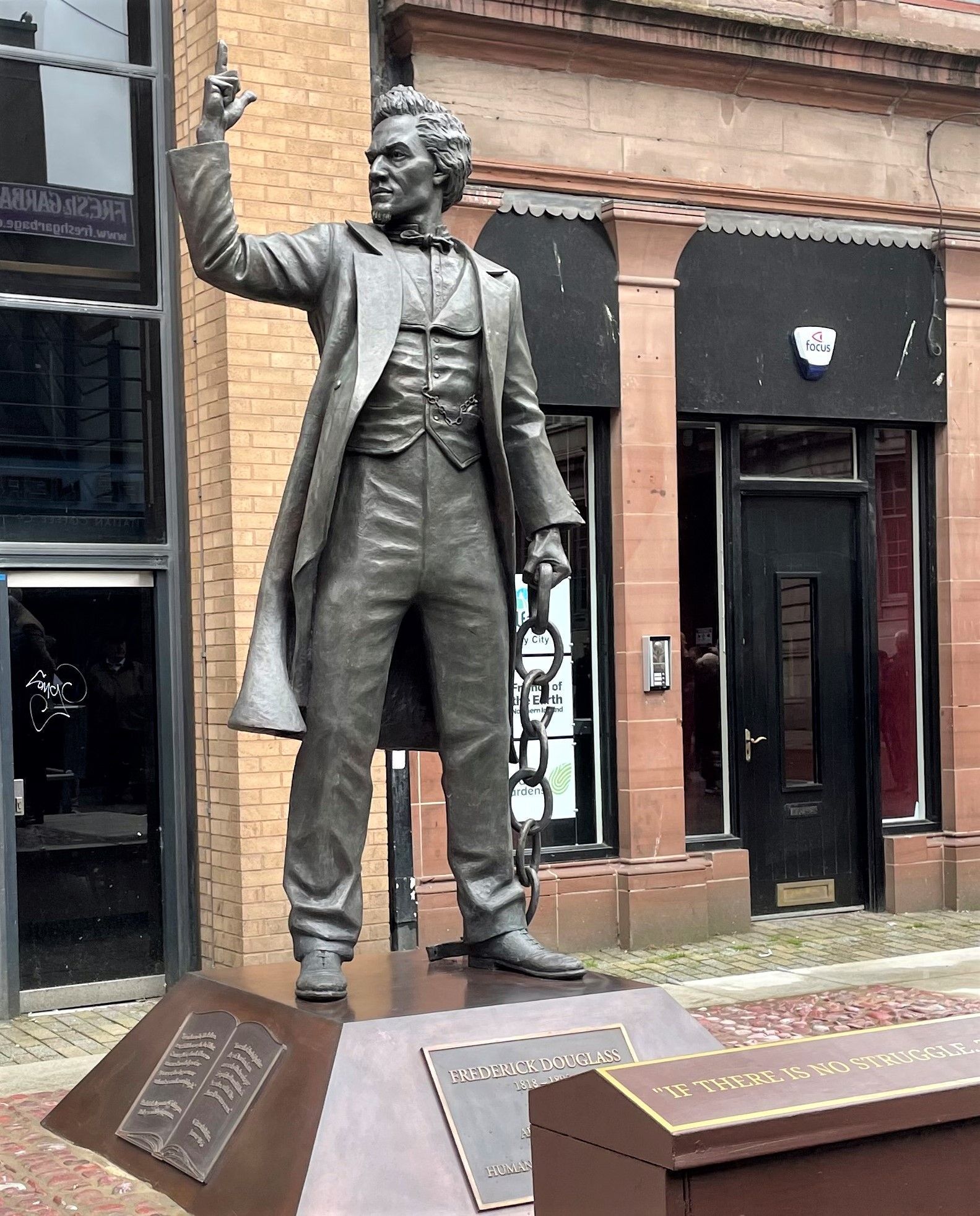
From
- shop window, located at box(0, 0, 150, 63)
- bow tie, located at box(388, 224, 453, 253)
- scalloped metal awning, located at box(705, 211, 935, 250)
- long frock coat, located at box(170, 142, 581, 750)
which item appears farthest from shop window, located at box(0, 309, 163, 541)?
bow tie, located at box(388, 224, 453, 253)

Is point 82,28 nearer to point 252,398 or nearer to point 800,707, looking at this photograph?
point 252,398

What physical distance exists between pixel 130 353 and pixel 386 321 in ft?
13.4

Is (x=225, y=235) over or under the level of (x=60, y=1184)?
over

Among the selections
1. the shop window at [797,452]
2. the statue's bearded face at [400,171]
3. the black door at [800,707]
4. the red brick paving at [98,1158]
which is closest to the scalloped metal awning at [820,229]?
the shop window at [797,452]

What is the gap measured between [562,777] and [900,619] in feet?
8.94

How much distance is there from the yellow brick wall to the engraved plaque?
3.40 metres

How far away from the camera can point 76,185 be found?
901 centimetres

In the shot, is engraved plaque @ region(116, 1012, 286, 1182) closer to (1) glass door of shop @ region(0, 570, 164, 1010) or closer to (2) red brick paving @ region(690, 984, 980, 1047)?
(2) red brick paving @ region(690, 984, 980, 1047)

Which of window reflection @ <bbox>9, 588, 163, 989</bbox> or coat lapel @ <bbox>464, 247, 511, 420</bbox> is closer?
coat lapel @ <bbox>464, 247, 511, 420</bbox>

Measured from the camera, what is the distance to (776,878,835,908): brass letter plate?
1082cm

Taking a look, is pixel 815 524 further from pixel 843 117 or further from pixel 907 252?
pixel 843 117

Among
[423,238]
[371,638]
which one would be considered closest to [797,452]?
[423,238]

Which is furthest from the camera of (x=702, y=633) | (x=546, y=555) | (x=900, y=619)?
(x=900, y=619)

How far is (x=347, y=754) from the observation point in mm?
5395
